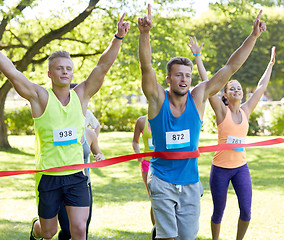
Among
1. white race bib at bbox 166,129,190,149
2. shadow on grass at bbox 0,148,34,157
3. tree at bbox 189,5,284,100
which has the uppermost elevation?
tree at bbox 189,5,284,100

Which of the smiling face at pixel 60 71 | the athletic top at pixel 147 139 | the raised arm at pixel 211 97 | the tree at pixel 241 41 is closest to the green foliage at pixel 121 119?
the tree at pixel 241 41

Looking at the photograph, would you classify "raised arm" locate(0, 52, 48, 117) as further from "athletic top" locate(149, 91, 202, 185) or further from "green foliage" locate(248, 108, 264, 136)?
"green foliage" locate(248, 108, 264, 136)

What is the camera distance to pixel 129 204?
8.10 meters

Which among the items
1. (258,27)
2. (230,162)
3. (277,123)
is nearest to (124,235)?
(230,162)

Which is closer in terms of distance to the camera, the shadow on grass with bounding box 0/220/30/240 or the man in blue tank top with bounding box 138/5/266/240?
the man in blue tank top with bounding box 138/5/266/240

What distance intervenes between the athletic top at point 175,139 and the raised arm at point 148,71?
0.23 ft

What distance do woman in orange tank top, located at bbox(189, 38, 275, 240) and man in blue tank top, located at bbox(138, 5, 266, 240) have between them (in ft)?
2.71

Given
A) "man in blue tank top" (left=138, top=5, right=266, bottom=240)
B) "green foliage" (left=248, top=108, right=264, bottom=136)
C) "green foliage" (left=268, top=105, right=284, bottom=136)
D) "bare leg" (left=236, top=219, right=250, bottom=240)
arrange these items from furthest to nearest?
"green foliage" (left=268, top=105, right=284, bottom=136), "green foliage" (left=248, top=108, right=264, bottom=136), "bare leg" (left=236, top=219, right=250, bottom=240), "man in blue tank top" (left=138, top=5, right=266, bottom=240)

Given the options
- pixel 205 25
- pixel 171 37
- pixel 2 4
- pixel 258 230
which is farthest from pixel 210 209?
pixel 205 25

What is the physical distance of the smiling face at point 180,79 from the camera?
387 cm

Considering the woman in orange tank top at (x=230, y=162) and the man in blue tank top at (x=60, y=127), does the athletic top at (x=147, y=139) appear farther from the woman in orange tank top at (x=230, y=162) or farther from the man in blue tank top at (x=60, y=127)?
the man in blue tank top at (x=60, y=127)

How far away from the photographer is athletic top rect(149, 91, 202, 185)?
Answer: 12.5ft

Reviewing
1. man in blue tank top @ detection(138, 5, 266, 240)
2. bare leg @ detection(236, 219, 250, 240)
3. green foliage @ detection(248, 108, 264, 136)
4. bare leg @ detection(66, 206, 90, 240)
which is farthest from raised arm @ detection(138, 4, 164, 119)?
green foliage @ detection(248, 108, 264, 136)

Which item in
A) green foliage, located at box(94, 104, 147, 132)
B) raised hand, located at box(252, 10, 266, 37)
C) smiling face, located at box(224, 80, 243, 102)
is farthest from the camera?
green foliage, located at box(94, 104, 147, 132)
